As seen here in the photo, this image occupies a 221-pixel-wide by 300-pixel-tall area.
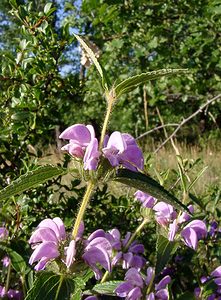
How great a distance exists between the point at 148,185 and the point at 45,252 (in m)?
0.17

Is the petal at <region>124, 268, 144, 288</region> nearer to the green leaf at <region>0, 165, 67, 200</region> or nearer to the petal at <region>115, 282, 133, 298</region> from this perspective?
the petal at <region>115, 282, 133, 298</region>

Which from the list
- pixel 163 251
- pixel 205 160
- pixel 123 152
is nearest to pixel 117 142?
pixel 123 152

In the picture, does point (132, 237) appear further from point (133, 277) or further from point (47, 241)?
point (47, 241)

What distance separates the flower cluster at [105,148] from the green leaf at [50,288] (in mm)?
157

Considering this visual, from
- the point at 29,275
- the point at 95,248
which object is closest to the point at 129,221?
the point at 29,275

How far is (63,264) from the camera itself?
0.72 m

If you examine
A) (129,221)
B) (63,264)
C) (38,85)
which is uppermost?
(38,85)

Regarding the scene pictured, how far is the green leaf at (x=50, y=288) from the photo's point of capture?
2.20 ft

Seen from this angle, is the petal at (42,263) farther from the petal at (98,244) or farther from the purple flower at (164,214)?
the purple flower at (164,214)

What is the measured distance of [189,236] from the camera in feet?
3.19

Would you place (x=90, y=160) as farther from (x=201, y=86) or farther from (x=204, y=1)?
(x=201, y=86)

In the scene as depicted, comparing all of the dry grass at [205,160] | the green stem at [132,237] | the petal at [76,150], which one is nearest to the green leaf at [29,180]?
the petal at [76,150]

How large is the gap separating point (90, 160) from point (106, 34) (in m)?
3.42

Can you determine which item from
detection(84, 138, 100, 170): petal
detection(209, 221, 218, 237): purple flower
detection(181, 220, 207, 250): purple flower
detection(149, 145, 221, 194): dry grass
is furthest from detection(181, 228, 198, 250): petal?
detection(149, 145, 221, 194): dry grass
